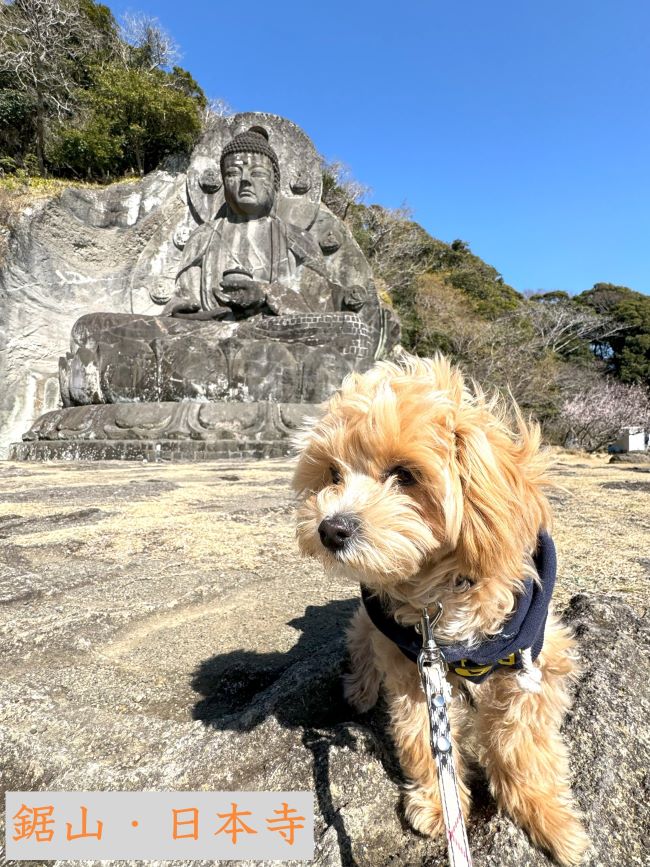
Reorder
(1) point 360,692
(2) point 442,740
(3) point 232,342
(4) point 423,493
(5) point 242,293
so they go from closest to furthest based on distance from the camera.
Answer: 1. (2) point 442,740
2. (4) point 423,493
3. (1) point 360,692
4. (3) point 232,342
5. (5) point 242,293

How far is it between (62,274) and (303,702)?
15927 mm

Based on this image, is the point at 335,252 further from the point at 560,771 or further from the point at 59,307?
the point at 560,771

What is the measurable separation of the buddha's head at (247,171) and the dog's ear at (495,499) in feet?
44.1

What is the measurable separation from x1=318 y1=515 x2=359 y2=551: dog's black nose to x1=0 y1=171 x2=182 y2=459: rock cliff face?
1421cm

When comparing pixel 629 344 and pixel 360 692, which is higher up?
pixel 629 344

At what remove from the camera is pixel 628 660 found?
167 centimetres

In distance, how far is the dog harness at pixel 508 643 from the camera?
129 cm

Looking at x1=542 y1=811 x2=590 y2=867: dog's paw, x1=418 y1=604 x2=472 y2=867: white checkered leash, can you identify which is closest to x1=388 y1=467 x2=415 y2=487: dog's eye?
x1=418 y1=604 x2=472 y2=867: white checkered leash

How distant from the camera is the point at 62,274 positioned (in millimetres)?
14328

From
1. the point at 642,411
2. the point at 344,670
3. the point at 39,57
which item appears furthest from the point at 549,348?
the point at 344,670

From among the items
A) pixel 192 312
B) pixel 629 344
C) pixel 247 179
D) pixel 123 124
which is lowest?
pixel 192 312

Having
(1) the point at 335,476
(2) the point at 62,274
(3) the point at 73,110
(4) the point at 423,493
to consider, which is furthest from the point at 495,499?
(3) the point at 73,110

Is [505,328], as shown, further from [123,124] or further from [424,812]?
[424,812]

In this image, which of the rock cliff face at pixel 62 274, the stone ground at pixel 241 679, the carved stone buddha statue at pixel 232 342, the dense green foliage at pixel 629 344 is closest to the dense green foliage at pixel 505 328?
the dense green foliage at pixel 629 344
